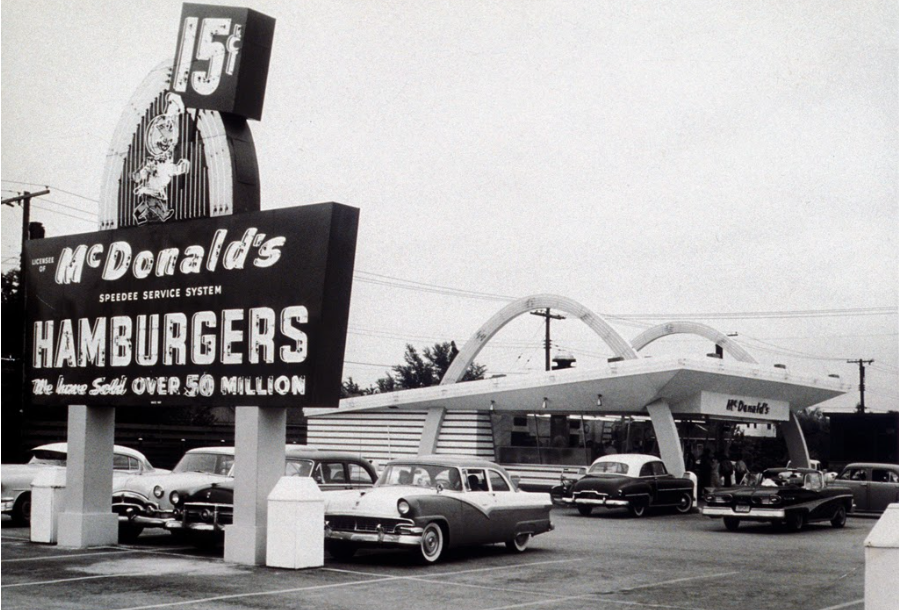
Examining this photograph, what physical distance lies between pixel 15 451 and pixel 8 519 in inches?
304

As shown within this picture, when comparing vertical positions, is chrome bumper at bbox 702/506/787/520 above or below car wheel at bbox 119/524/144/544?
above

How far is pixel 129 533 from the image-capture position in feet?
58.5

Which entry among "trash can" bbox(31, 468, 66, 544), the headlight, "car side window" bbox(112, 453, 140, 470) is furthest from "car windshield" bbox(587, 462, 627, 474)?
"trash can" bbox(31, 468, 66, 544)

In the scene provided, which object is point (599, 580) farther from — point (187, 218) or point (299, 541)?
point (187, 218)

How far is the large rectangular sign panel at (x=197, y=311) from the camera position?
13852mm

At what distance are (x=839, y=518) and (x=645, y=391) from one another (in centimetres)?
793

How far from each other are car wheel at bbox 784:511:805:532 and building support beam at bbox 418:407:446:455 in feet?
51.8

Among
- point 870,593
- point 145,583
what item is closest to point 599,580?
point 145,583

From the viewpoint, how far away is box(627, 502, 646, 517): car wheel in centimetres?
2555

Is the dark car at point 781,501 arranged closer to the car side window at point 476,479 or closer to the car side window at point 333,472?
the car side window at point 476,479

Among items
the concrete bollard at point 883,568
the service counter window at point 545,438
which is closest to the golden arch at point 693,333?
the service counter window at point 545,438

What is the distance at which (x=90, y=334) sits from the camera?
16328 mm

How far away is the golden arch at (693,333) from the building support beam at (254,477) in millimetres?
31393

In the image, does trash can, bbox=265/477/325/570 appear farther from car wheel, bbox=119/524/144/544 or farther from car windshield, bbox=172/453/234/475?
car windshield, bbox=172/453/234/475
